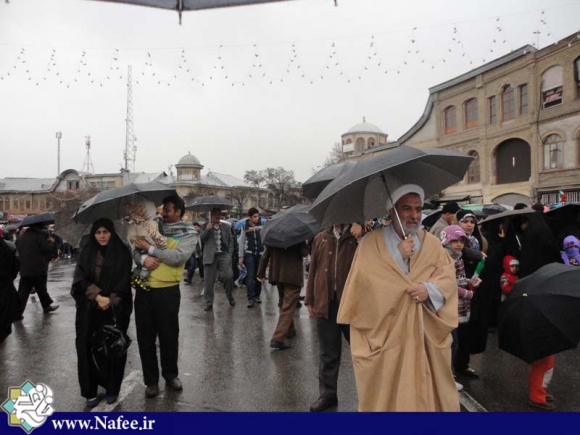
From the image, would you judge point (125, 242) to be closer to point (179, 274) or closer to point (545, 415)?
point (179, 274)

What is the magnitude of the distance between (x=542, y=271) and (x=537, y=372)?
0.86 meters

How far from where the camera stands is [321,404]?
10.8 feet

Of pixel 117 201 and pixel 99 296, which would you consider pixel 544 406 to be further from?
pixel 117 201

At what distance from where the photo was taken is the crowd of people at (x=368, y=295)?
2.27 metres

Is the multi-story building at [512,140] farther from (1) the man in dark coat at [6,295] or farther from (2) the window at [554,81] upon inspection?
(1) the man in dark coat at [6,295]

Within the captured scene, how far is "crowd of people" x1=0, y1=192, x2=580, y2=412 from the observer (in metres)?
2.27

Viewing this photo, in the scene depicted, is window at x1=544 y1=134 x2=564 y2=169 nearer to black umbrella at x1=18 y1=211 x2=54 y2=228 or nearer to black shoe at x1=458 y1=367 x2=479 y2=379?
black shoe at x1=458 y1=367 x2=479 y2=379

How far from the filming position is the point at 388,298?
2.26m

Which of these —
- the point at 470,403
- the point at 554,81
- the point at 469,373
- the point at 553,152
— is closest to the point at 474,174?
the point at 553,152

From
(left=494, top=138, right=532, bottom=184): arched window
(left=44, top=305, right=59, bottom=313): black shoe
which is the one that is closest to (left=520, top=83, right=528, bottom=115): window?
(left=494, top=138, right=532, bottom=184): arched window

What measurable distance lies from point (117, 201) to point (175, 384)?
1788mm

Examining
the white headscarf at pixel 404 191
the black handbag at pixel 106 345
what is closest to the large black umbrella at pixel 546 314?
the white headscarf at pixel 404 191

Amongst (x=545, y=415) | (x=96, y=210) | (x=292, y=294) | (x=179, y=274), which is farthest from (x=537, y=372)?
(x=96, y=210)

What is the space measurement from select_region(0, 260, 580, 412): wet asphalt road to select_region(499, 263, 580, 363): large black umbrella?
0.65m
